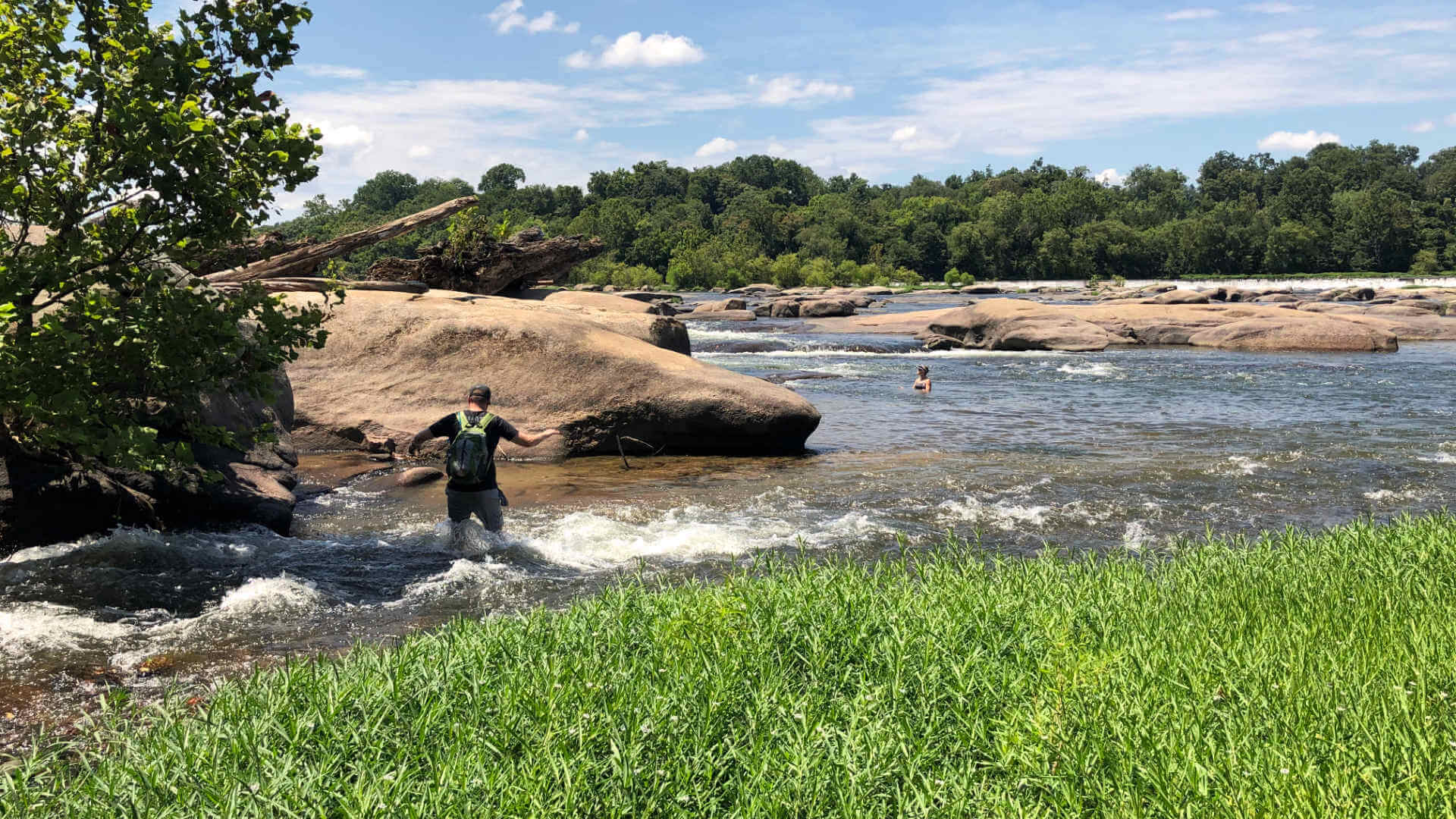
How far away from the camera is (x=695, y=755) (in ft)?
13.4

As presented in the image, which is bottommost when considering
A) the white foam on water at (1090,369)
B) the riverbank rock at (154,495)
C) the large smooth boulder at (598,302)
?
the white foam on water at (1090,369)

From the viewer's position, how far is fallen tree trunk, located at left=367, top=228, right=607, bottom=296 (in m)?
21.7

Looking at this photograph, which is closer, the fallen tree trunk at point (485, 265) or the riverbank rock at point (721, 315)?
the fallen tree trunk at point (485, 265)

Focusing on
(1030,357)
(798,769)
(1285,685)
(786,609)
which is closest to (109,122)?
(786,609)

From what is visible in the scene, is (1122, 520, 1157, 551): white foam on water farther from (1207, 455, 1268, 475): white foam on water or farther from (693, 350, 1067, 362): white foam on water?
(693, 350, 1067, 362): white foam on water

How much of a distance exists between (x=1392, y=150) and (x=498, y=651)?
209 metres

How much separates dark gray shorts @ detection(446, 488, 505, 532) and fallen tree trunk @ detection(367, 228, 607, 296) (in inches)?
521

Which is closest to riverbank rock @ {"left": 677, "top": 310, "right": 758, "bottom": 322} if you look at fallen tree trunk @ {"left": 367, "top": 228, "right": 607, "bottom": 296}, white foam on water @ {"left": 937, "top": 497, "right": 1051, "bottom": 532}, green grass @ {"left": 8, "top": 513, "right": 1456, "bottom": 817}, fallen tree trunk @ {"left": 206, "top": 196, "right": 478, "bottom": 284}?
fallen tree trunk @ {"left": 367, "top": 228, "right": 607, "bottom": 296}

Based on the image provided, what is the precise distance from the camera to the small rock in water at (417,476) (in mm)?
11555

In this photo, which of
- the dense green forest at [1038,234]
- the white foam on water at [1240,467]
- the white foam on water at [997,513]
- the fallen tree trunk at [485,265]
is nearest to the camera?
the white foam on water at [997,513]

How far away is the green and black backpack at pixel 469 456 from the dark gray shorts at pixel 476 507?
0.14 metres

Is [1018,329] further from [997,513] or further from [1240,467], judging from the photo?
[997,513]

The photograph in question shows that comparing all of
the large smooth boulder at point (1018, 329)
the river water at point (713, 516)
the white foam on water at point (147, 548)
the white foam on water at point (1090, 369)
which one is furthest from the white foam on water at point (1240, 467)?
the large smooth boulder at point (1018, 329)

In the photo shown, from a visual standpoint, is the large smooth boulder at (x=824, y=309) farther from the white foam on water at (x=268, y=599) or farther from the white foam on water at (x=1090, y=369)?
the white foam on water at (x=268, y=599)
